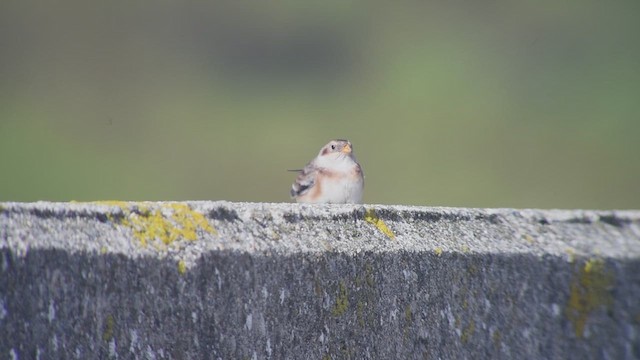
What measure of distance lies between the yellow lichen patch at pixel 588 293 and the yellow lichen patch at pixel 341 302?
2.89 feet

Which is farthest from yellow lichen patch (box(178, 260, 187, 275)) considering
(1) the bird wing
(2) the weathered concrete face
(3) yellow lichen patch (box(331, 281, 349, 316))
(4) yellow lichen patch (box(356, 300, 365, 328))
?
(1) the bird wing

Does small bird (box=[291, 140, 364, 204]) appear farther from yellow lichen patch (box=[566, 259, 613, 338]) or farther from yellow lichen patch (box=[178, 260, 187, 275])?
yellow lichen patch (box=[178, 260, 187, 275])

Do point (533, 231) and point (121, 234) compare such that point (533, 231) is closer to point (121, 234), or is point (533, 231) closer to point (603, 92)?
point (121, 234)

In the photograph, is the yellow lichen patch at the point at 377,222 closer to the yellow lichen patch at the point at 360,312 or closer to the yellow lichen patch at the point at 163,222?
the yellow lichen patch at the point at 360,312

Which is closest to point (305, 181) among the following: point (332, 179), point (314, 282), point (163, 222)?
point (332, 179)

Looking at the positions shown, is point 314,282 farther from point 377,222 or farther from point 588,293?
point 588,293

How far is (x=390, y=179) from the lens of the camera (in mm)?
14477

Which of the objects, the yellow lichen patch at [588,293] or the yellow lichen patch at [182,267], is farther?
the yellow lichen patch at [588,293]

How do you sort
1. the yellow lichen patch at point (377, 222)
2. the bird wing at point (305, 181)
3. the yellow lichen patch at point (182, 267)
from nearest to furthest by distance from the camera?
the yellow lichen patch at point (182, 267) → the yellow lichen patch at point (377, 222) → the bird wing at point (305, 181)

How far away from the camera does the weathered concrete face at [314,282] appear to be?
3043 millimetres

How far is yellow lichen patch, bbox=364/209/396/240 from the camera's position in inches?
158

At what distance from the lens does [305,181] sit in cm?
930

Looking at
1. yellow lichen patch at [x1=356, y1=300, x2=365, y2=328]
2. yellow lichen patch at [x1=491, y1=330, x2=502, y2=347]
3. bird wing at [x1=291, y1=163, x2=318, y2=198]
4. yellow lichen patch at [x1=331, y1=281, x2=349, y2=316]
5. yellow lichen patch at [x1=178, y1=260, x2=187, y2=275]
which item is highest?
bird wing at [x1=291, y1=163, x2=318, y2=198]

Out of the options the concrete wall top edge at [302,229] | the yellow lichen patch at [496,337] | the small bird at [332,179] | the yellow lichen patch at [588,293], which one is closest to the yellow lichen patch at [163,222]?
the concrete wall top edge at [302,229]
